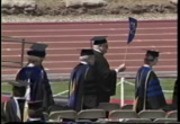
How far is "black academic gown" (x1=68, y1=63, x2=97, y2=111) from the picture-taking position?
7.80 m

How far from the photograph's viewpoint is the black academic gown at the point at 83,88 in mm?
7805

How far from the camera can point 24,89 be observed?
5766mm

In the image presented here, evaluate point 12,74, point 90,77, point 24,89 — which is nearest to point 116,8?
point 12,74

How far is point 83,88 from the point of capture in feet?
26.0

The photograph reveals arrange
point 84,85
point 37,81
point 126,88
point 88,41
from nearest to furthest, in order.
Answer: point 37,81 → point 84,85 → point 126,88 → point 88,41

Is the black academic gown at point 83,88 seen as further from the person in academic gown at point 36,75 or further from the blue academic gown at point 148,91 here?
the blue academic gown at point 148,91

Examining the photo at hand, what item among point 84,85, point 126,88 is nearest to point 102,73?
point 84,85

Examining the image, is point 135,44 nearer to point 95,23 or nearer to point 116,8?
point 95,23

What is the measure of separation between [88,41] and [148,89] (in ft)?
33.0

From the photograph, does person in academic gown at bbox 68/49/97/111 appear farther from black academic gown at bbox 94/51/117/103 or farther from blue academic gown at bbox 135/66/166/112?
blue academic gown at bbox 135/66/166/112

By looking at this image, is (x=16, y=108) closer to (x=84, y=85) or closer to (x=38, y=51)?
(x=38, y=51)

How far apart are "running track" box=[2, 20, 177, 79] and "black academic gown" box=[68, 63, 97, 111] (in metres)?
6.22

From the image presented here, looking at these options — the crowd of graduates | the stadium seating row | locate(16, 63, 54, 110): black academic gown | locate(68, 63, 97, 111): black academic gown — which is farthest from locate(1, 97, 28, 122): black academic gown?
locate(68, 63, 97, 111): black academic gown

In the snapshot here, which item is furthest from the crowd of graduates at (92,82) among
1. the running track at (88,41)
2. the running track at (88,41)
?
the running track at (88,41)
